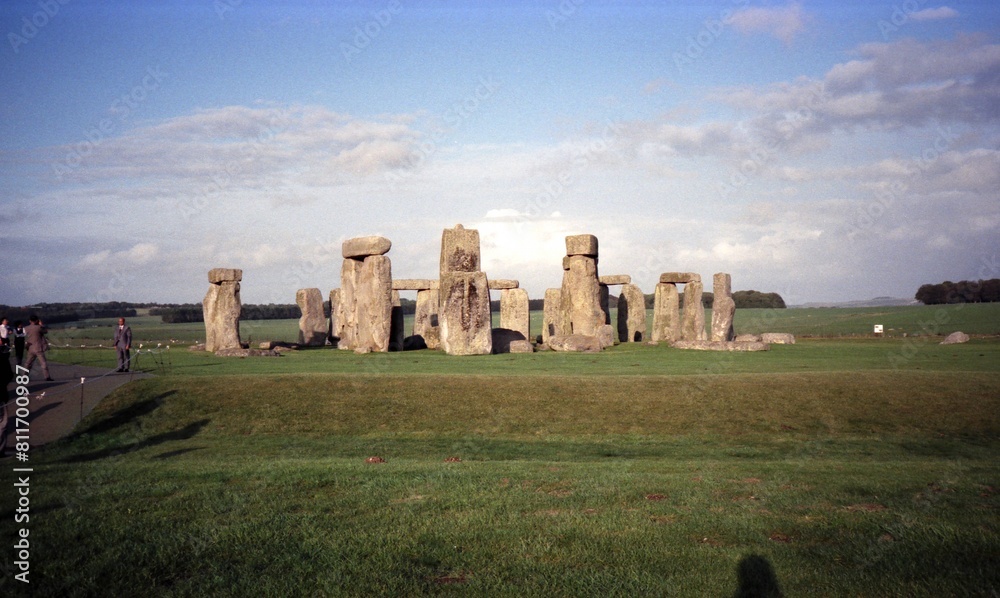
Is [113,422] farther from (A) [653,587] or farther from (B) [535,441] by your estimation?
(A) [653,587]

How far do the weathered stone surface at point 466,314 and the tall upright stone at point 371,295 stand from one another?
2521 millimetres

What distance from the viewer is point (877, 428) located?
51.9 feet

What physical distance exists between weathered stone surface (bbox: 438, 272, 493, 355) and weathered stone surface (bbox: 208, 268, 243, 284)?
8.69 m

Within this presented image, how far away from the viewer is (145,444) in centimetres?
1390

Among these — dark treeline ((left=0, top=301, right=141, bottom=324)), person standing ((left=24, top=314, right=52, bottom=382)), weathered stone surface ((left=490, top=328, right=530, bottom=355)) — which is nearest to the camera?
person standing ((left=24, top=314, right=52, bottom=382))

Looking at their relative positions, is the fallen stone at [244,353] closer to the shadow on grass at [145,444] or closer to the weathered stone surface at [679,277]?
the shadow on grass at [145,444]

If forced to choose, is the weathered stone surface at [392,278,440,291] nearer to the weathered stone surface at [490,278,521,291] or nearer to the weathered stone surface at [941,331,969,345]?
the weathered stone surface at [490,278,521,291]

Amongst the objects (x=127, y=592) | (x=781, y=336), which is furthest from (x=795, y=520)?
(x=781, y=336)

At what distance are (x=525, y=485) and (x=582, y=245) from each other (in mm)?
24321

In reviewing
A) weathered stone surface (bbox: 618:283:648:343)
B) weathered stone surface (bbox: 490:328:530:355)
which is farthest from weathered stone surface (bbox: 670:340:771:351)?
weathered stone surface (bbox: 618:283:648:343)

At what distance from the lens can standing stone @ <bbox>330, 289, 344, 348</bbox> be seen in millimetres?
34688

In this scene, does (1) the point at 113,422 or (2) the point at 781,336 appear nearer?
(1) the point at 113,422

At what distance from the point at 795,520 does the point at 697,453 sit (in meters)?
5.34

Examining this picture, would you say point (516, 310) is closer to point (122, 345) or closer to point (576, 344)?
point (576, 344)
